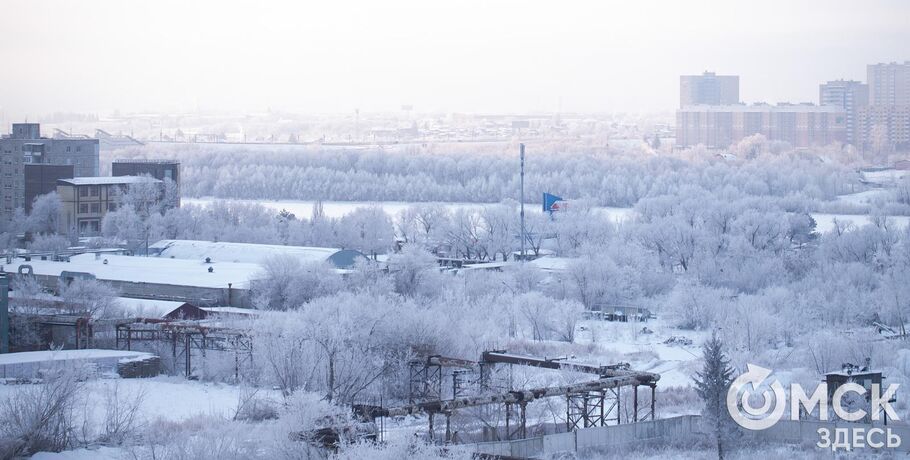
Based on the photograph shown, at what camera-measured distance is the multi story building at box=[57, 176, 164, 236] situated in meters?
26.5

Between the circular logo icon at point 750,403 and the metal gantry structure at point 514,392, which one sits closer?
the metal gantry structure at point 514,392

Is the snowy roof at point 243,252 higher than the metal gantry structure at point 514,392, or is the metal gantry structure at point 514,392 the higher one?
the snowy roof at point 243,252

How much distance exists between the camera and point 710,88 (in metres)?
74.1

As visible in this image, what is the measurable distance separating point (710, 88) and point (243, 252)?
57115mm

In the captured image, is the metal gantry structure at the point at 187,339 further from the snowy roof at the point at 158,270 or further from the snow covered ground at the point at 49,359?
the snowy roof at the point at 158,270

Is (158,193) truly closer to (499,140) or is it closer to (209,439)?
(209,439)

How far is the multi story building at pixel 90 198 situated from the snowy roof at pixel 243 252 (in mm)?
4184

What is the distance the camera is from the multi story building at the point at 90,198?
1045 inches

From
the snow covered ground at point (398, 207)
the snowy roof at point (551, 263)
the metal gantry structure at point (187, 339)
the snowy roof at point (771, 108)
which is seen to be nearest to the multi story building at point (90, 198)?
the snow covered ground at point (398, 207)

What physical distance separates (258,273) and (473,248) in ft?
24.7

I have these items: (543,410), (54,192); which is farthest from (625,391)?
(54,192)

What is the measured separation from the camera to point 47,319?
14.3 metres

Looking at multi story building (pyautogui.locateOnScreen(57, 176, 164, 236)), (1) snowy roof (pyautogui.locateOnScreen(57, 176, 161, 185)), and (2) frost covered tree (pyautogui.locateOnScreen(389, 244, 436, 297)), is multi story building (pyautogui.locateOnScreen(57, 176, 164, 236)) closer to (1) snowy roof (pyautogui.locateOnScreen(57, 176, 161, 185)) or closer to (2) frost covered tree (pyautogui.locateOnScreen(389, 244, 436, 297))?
(1) snowy roof (pyautogui.locateOnScreen(57, 176, 161, 185))

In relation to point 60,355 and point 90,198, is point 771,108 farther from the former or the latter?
point 60,355
